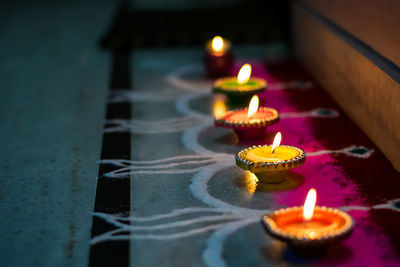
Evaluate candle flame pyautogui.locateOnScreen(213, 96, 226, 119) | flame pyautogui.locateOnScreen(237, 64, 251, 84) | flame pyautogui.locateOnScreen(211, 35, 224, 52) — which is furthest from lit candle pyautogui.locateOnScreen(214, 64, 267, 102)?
flame pyautogui.locateOnScreen(211, 35, 224, 52)

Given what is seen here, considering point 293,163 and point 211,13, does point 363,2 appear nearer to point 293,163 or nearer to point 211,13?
point 293,163

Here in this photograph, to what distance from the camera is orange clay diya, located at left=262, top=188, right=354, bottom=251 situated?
162 cm

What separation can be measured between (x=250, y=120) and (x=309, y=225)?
36.7 inches

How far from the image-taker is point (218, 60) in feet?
12.9

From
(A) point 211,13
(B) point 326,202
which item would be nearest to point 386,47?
(B) point 326,202

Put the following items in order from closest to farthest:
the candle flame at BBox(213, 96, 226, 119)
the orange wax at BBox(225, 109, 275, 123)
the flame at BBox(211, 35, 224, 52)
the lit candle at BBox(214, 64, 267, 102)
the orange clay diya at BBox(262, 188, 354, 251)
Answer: the orange clay diya at BBox(262, 188, 354, 251)
the orange wax at BBox(225, 109, 275, 123)
the lit candle at BBox(214, 64, 267, 102)
the candle flame at BBox(213, 96, 226, 119)
the flame at BBox(211, 35, 224, 52)

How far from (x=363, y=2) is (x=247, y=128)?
0.94 meters

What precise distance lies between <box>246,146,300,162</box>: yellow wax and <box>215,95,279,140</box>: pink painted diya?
0.96ft

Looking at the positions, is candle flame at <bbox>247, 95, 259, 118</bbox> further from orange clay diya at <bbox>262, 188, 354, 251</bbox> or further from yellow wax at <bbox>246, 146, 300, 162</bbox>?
orange clay diya at <bbox>262, 188, 354, 251</bbox>

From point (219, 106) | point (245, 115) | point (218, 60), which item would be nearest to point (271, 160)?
point (245, 115)

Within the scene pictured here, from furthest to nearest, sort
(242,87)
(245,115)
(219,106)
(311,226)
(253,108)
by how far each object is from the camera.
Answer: (219,106), (242,87), (245,115), (253,108), (311,226)

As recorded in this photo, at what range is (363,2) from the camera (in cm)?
294

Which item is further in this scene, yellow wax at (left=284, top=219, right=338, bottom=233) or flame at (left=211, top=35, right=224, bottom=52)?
flame at (left=211, top=35, right=224, bottom=52)

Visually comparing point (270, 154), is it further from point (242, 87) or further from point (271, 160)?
point (242, 87)
